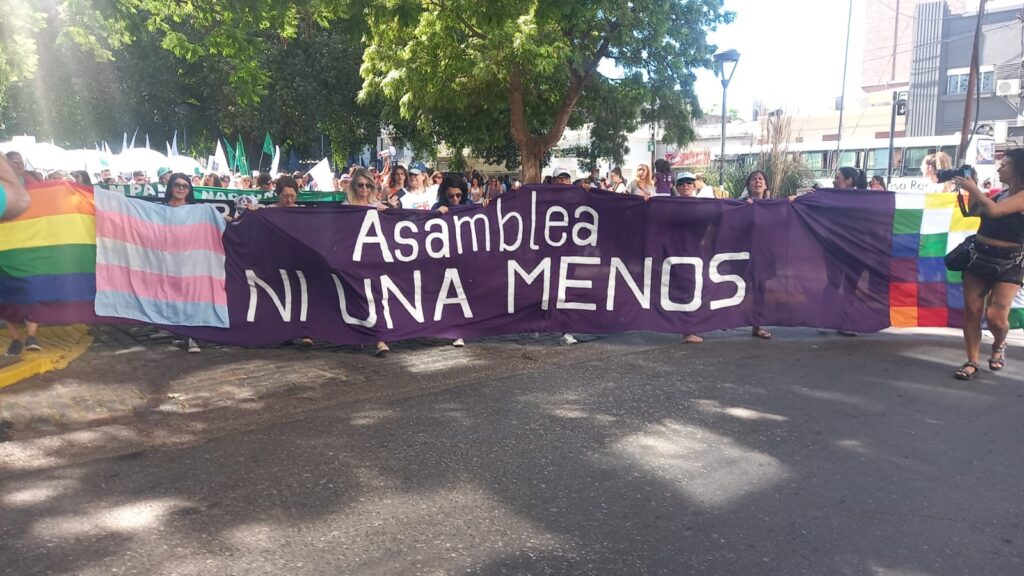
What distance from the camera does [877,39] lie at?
78.2 m

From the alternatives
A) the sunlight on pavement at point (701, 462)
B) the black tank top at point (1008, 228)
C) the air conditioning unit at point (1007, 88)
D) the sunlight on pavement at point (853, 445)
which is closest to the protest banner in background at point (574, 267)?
the black tank top at point (1008, 228)

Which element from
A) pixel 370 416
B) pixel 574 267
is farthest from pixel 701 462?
pixel 574 267

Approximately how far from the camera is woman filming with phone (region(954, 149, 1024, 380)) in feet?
19.6

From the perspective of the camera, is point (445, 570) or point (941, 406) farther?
point (941, 406)

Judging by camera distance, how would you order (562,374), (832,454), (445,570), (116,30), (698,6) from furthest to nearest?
(698,6) < (116,30) < (562,374) < (832,454) < (445,570)

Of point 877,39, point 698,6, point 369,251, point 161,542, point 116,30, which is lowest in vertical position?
point 161,542

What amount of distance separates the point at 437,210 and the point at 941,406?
4.53 meters

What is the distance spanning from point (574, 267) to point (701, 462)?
3.50 metres

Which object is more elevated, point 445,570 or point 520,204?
point 520,204

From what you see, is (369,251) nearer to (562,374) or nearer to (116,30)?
(562,374)

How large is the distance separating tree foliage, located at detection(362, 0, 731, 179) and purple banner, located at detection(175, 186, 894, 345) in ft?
23.4

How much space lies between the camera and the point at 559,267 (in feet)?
25.4

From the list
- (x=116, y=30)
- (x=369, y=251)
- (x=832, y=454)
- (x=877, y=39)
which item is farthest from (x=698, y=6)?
(x=877, y=39)

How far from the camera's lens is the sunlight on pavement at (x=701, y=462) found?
409 centimetres
